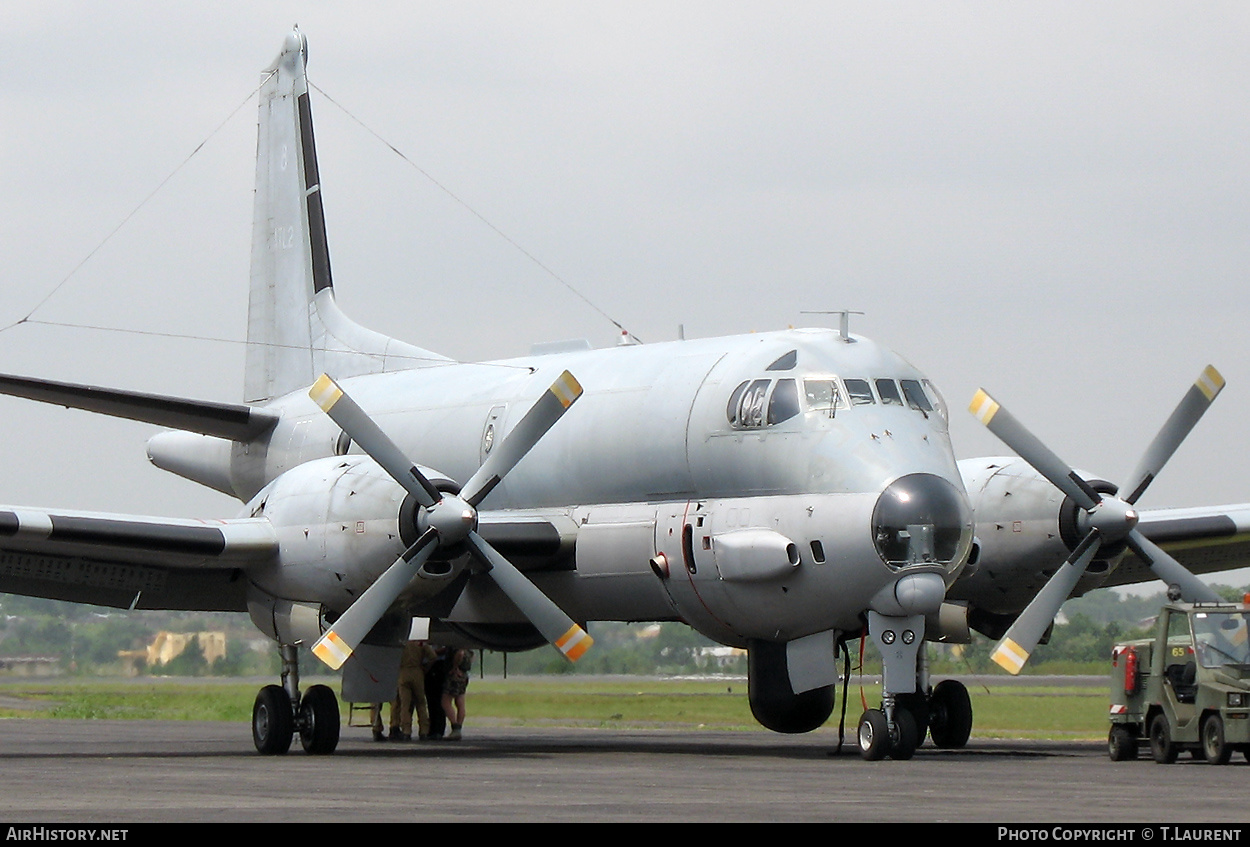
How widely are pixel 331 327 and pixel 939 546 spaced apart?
1269 centimetres

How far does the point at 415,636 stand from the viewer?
72.9ft

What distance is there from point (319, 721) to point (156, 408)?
16.2 ft

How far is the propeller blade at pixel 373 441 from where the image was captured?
725 inches

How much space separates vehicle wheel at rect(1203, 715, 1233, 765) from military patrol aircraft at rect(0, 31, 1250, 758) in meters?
2.62

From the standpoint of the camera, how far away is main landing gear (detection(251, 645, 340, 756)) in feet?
65.4

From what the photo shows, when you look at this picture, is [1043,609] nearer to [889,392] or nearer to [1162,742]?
[1162,742]

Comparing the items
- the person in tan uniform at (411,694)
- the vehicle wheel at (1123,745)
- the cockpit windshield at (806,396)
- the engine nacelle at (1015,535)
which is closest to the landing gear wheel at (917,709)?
the engine nacelle at (1015,535)

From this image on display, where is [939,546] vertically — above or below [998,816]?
above

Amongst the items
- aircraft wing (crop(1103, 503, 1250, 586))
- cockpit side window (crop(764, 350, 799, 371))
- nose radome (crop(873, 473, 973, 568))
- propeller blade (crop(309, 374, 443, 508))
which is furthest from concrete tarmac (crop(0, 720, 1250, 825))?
cockpit side window (crop(764, 350, 799, 371))

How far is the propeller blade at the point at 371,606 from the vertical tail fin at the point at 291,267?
28.5ft

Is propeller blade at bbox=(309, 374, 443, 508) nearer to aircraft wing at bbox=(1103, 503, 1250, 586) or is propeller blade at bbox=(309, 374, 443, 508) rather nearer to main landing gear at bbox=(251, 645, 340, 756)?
main landing gear at bbox=(251, 645, 340, 756)

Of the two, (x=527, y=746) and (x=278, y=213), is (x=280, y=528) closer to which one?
(x=527, y=746)

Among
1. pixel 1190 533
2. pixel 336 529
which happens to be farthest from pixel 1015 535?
pixel 336 529
